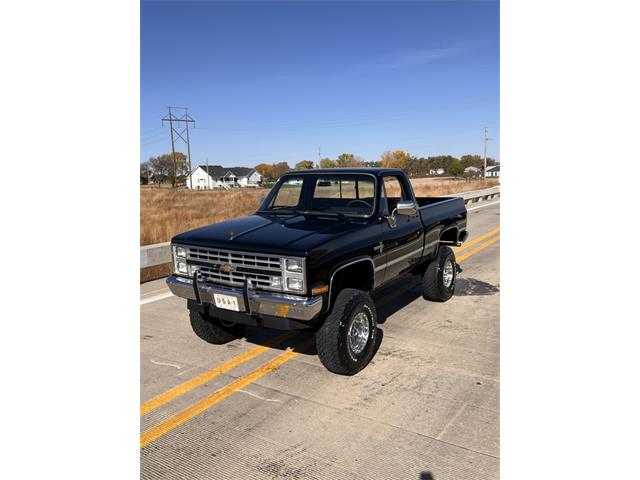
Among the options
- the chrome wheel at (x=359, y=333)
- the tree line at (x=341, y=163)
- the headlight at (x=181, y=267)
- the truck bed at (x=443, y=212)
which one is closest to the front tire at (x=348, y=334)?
the chrome wheel at (x=359, y=333)

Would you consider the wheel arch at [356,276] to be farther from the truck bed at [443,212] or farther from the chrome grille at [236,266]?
the truck bed at [443,212]

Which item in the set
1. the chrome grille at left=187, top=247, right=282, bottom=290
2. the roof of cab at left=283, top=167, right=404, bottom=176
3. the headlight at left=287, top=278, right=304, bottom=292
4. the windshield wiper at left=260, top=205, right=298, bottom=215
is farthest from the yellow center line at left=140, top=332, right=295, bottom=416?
the roof of cab at left=283, top=167, right=404, bottom=176

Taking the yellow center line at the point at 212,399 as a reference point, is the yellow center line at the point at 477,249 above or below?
above

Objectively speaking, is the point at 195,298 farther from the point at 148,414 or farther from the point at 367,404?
the point at 367,404

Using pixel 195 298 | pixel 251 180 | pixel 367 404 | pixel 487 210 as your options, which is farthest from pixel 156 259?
pixel 251 180

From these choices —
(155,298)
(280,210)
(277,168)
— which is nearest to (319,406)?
(280,210)

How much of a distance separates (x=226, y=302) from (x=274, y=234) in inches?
30.0

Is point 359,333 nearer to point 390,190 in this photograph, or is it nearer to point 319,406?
point 319,406

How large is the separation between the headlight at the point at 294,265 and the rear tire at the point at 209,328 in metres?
1.44

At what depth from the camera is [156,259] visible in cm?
804

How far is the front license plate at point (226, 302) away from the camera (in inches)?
163

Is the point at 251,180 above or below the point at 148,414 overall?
above

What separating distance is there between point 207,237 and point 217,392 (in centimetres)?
142

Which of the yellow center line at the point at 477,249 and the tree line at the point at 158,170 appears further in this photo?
the tree line at the point at 158,170
